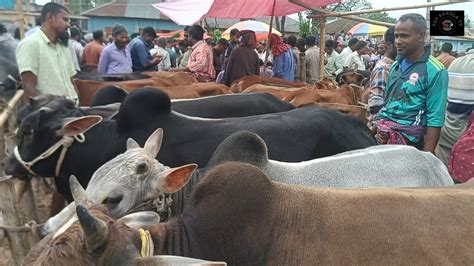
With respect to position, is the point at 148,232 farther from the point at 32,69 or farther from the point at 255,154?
the point at 32,69

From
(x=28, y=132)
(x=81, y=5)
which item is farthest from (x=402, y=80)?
(x=81, y=5)

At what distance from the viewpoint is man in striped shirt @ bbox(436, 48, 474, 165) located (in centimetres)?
400

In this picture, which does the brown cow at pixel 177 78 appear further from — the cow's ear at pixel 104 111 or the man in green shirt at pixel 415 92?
the man in green shirt at pixel 415 92

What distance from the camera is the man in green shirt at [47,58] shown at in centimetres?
482

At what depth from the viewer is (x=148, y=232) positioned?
1.70 metres

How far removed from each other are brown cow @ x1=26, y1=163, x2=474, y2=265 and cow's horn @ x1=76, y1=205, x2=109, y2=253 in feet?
0.17

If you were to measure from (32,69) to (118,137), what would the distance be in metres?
1.50

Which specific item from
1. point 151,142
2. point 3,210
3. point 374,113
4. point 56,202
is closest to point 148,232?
point 151,142

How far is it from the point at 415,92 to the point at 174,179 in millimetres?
1899

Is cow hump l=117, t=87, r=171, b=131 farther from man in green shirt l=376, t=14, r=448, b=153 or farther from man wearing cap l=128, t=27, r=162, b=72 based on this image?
man wearing cap l=128, t=27, r=162, b=72

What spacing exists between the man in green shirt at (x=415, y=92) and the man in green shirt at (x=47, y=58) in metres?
2.90

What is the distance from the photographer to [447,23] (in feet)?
18.3

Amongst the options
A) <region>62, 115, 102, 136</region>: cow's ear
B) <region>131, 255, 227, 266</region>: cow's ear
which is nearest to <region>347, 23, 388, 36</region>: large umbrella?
<region>62, 115, 102, 136</region>: cow's ear

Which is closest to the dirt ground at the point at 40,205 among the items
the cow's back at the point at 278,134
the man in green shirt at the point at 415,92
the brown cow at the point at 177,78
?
the cow's back at the point at 278,134
